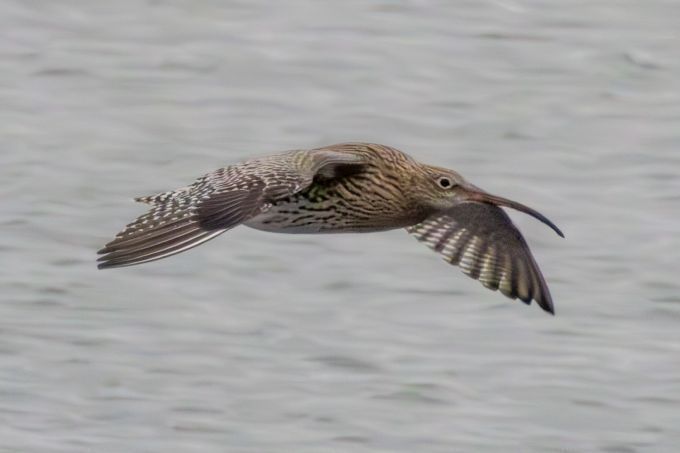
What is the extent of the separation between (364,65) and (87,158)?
291 centimetres

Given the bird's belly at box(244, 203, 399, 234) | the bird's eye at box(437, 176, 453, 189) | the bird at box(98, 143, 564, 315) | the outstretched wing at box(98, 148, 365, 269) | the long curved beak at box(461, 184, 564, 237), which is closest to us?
the outstretched wing at box(98, 148, 365, 269)

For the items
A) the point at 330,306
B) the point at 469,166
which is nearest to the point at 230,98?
the point at 469,166

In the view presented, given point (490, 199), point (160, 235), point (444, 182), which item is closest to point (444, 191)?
point (444, 182)

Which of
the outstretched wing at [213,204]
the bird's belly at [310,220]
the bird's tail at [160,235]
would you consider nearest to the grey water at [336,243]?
the bird's belly at [310,220]

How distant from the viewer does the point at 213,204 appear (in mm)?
9000

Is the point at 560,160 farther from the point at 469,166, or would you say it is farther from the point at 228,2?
the point at 228,2

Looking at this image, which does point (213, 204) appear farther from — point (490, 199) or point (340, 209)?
point (490, 199)

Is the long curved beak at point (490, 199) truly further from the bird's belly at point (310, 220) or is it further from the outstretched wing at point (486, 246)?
the bird's belly at point (310, 220)

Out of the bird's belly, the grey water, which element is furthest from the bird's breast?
the grey water

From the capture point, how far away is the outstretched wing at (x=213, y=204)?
852 cm

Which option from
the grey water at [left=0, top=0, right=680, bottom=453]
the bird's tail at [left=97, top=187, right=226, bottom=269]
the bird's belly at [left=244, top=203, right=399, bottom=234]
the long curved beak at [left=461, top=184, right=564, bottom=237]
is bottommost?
the grey water at [left=0, top=0, right=680, bottom=453]

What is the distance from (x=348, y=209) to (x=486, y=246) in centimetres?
93

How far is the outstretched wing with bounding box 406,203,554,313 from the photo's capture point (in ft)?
33.5

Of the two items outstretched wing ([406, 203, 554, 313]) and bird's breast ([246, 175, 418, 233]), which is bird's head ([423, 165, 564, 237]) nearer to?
bird's breast ([246, 175, 418, 233])
